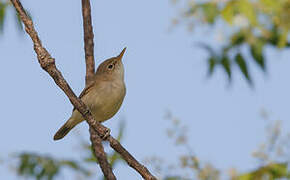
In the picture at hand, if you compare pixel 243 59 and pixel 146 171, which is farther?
pixel 243 59

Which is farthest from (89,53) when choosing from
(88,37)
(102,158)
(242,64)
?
(242,64)

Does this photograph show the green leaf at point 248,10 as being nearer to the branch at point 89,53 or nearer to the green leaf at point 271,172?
the green leaf at point 271,172

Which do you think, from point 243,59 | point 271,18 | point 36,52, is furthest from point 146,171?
point 271,18

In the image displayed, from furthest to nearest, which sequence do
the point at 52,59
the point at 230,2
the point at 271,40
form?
the point at 271,40 → the point at 230,2 → the point at 52,59

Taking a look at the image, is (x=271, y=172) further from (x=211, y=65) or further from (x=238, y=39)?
(x=238, y=39)

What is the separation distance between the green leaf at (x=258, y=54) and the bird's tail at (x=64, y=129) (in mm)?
2277

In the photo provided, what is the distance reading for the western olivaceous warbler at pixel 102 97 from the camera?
5445mm

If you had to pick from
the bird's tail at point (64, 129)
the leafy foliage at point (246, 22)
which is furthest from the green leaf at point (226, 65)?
the bird's tail at point (64, 129)

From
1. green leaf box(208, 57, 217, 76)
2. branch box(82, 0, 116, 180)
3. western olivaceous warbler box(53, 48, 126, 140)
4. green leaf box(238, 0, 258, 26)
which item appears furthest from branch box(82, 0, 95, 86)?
green leaf box(238, 0, 258, 26)

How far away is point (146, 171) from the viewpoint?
249cm

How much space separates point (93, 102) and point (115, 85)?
0.37m

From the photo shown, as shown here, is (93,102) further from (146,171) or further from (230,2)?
(146,171)

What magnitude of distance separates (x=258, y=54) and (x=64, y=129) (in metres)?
2.53

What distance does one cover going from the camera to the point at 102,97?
5.47 meters
